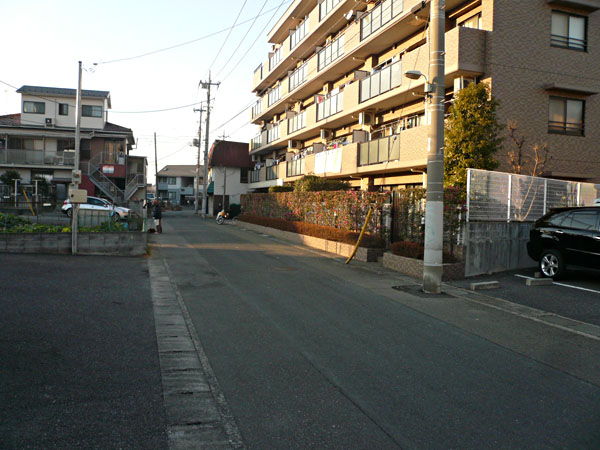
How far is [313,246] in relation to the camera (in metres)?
19.1

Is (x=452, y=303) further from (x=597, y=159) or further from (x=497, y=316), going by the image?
(x=597, y=159)

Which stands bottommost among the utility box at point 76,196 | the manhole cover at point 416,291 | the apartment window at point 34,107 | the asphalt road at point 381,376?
the asphalt road at point 381,376

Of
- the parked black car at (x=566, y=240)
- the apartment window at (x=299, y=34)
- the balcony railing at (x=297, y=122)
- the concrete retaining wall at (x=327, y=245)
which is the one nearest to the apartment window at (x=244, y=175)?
the balcony railing at (x=297, y=122)

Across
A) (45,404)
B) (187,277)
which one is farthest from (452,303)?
(45,404)

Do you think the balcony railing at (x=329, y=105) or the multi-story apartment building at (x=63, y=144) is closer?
the balcony railing at (x=329, y=105)

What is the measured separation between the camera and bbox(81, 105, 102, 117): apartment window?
1554 inches

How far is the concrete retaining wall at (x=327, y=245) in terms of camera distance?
48.4 ft

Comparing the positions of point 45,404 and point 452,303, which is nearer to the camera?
point 45,404

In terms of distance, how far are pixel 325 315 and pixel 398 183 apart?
14.7 metres

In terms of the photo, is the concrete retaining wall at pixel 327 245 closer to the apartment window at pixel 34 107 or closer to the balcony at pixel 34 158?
the balcony at pixel 34 158

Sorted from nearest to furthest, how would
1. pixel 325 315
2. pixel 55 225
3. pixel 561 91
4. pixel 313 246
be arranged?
pixel 325 315 < pixel 55 225 < pixel 561 91 < pixel 313 246

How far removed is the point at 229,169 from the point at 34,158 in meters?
17.3

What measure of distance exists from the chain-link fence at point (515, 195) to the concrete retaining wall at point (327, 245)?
3707mm

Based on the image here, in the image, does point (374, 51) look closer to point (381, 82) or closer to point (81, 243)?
point (381, 82)
